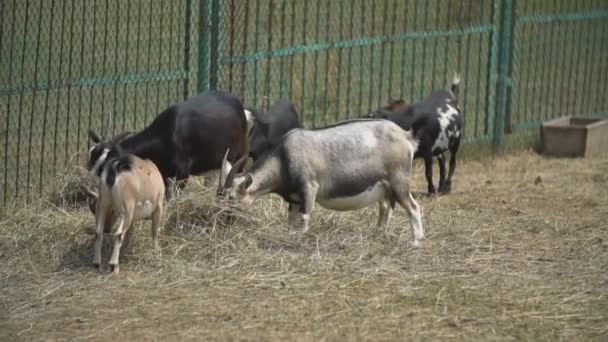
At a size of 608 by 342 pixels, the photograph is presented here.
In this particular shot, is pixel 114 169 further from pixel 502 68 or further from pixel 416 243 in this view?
pixel 502 68

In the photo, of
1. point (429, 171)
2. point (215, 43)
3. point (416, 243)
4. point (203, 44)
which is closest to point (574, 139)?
point (429, 171)

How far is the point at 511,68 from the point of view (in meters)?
15.2

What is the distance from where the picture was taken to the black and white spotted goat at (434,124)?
1213 centimetres

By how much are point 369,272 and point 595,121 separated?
741 centimetres

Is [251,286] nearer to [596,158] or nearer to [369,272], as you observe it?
[369,272]

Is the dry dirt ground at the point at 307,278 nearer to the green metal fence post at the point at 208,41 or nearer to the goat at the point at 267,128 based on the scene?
the goat at the point at 267,128

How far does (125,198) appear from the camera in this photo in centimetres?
869

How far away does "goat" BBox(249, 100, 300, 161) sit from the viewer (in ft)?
37.2

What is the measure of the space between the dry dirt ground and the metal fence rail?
138cm

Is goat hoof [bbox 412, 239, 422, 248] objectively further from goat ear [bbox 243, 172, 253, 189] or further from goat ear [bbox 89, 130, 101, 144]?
goat ear [bbox 89, 130, 101, 144]

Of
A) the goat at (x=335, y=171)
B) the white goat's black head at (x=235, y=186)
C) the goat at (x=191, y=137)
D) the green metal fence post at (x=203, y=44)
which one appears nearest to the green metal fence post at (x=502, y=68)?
the green metal fence post at (x=203, y=44)

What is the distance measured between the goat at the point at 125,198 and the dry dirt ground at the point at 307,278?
20 centimetres

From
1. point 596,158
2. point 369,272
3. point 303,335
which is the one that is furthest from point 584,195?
point 303,335

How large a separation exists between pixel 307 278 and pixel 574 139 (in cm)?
699
